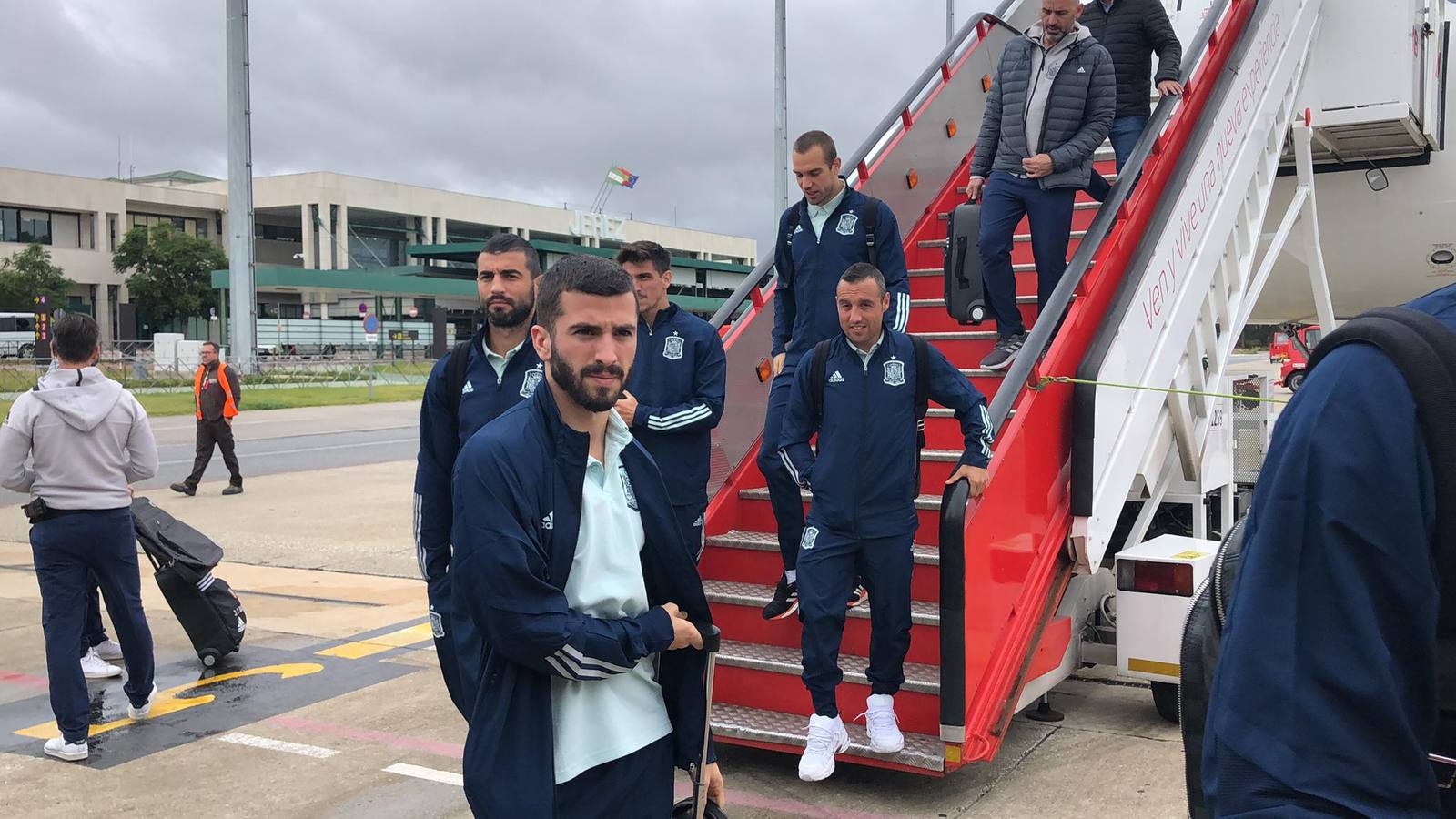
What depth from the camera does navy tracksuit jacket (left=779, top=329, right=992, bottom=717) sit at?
4566 mm

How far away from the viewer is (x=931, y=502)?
568cm

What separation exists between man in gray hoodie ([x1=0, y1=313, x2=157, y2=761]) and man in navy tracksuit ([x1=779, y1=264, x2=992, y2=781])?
320cm

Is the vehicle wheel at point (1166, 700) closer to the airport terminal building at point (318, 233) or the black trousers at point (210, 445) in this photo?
the black trousers at point (210, 445)

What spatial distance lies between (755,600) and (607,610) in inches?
121

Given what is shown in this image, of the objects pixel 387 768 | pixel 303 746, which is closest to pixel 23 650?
pixel 303 746

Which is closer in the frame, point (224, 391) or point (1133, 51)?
point (1133, 51)

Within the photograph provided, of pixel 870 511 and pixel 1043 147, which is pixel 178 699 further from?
pixel 1043 147

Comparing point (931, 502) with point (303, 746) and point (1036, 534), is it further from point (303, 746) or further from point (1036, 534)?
point (303, 746)

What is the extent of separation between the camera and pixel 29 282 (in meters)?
60.0

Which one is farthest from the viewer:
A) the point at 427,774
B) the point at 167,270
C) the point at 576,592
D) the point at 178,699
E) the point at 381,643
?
the point at 167,270

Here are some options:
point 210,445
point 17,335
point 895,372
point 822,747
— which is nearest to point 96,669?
point 822,747

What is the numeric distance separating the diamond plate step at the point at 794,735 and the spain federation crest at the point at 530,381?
5.69ft

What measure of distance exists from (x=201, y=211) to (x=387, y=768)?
78.9m

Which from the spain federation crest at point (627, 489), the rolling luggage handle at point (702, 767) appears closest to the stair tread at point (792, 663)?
the rolling luggage handle at point (702, 767)
